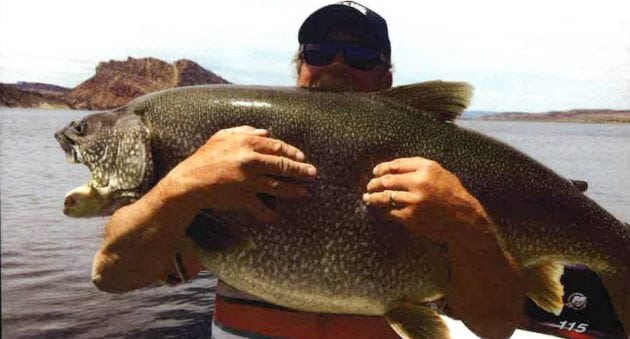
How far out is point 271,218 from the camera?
2969mm

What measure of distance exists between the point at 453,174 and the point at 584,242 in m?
0.80

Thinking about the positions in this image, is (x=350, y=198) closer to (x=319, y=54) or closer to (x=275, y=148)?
(x=275, y=148)

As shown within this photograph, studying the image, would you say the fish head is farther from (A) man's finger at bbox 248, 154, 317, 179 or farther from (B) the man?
(A) man's finger at bbox 248, 154, 317, 179

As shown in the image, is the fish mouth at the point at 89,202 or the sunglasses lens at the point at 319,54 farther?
the sunglasses lens at the point at 319,54

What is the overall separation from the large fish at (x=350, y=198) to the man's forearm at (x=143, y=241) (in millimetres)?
139

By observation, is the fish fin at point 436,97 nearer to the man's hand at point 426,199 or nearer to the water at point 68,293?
the man's hand at point 426,199

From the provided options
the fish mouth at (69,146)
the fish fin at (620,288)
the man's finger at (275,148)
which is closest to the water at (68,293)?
the fish mouth at (69,146)

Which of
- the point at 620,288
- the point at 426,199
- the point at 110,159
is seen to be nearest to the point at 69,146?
the point at 110,159

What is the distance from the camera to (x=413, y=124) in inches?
126

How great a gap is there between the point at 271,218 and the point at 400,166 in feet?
2.06

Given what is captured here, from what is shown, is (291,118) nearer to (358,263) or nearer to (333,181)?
(333,181)

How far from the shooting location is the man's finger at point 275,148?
281 cm

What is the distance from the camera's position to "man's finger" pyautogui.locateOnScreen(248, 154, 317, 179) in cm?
275

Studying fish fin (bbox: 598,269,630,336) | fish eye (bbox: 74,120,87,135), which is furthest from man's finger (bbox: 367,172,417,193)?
fish eye (bbox: 74,120,87,135)
